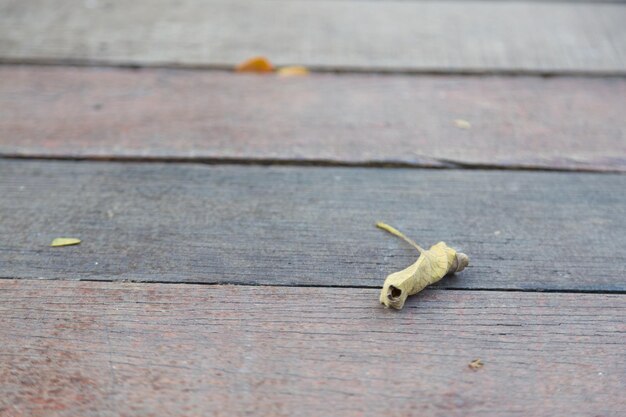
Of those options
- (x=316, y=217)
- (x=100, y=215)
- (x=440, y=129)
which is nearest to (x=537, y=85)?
(x=440, y=129)

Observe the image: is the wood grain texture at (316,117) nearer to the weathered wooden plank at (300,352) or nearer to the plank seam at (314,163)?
the plank seam at (314,163)

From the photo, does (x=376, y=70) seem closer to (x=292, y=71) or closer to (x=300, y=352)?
(x=292, y=71)

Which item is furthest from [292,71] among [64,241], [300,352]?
[300,352]

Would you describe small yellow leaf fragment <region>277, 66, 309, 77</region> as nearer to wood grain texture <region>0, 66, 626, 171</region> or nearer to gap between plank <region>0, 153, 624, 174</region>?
wood grain texture <region>0, 66, 626, 171</region>

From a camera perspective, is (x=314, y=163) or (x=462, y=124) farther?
(x=462, y=124)

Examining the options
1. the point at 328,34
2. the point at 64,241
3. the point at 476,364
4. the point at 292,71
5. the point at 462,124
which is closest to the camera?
the point at 476,364

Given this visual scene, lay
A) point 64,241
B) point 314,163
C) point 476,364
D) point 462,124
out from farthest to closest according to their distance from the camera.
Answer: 1. point 462,124
2. point 314,163
3. point 64,241
4. point 476,364

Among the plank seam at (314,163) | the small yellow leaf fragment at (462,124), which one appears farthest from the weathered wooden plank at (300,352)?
the small yellow leaf fragment at (462,124)
